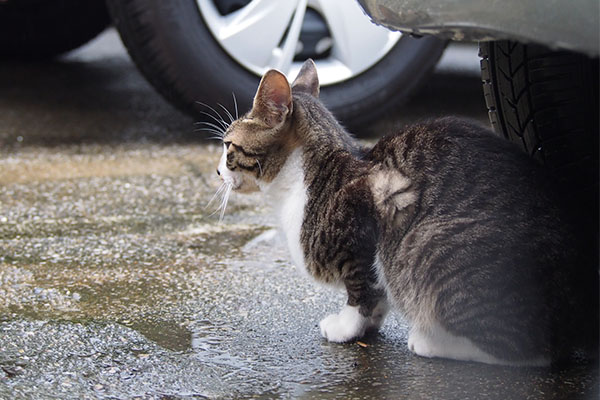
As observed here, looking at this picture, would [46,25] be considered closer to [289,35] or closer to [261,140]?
[289,35]

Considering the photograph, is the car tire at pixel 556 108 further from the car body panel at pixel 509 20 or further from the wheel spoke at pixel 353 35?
the wheel spoke at pixel 353 35

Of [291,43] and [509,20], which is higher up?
[509,20]

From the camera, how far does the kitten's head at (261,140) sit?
2.32m

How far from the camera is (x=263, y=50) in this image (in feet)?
12.8

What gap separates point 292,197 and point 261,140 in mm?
180

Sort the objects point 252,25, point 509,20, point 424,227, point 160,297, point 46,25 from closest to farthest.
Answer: point 509,20, point 424,227, point 160,297, point 252,25, point 46,25

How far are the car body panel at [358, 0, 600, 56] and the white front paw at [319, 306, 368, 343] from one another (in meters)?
0.79

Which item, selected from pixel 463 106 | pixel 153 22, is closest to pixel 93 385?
pixel 153 22

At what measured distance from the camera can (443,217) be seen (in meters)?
2.09

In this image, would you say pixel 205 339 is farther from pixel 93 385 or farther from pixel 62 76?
pixel 62 76

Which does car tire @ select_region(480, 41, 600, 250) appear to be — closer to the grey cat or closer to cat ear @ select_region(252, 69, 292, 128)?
the grey cat

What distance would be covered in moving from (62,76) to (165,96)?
1.89 metres

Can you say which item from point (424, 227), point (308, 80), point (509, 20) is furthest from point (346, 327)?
point (509, 20)

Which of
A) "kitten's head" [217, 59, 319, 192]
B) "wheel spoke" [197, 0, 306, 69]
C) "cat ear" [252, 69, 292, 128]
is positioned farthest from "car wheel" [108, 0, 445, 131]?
"cat ear" [252, 69, 292, 128]
